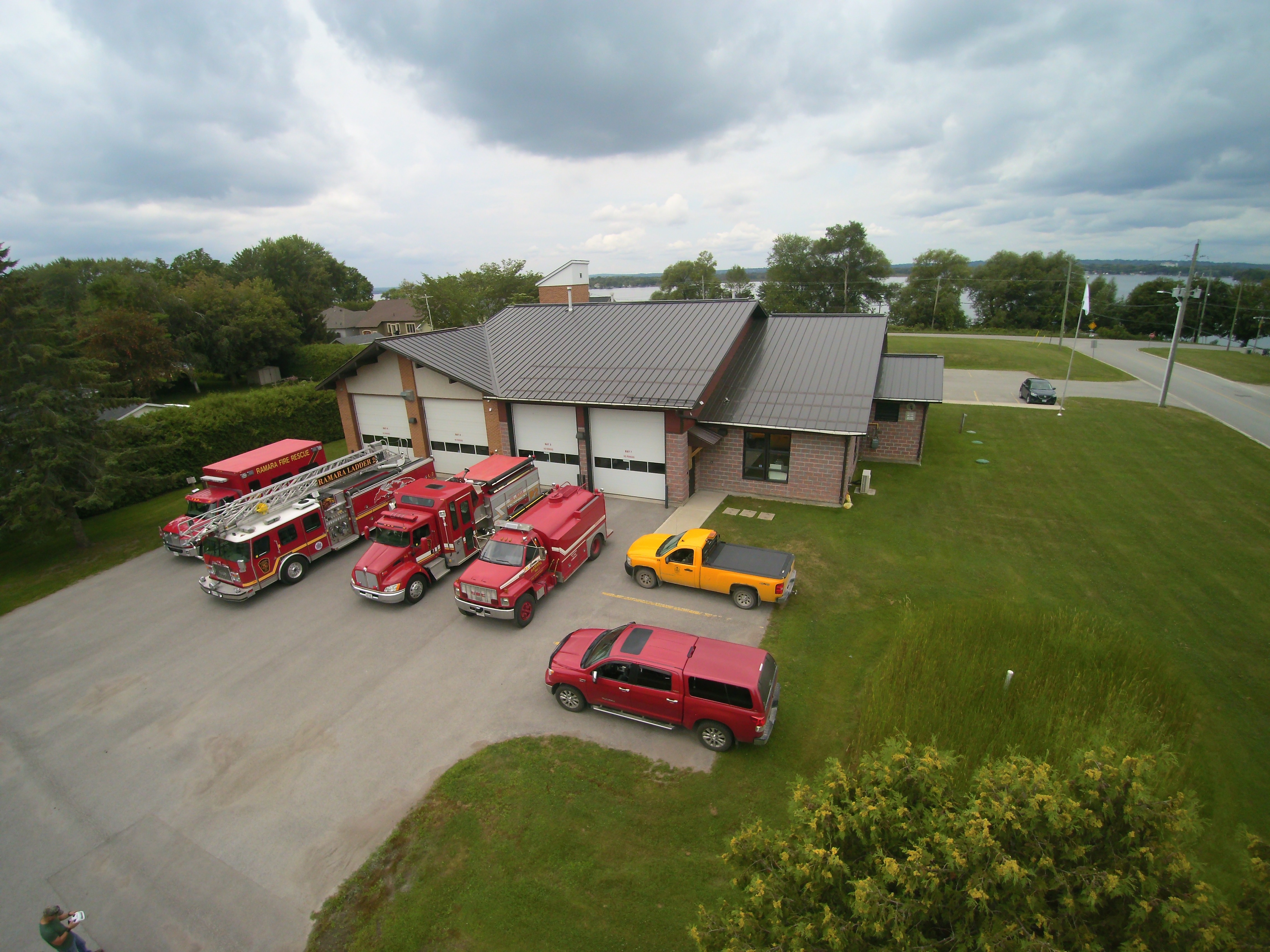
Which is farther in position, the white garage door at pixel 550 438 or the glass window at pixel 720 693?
the white garage door at pixel 550 438

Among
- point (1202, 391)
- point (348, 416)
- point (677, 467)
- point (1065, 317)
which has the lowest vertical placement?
point (677, 467)

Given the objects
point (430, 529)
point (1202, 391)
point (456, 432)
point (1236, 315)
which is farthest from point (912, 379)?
point (1236, 315)

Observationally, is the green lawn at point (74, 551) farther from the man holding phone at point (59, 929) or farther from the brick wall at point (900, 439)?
the brick wall at point (900, 439)

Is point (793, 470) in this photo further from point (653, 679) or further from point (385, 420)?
point (385, 420)

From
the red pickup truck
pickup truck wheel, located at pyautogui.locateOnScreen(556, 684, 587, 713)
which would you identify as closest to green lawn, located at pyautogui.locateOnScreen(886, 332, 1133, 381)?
the red pickup truck

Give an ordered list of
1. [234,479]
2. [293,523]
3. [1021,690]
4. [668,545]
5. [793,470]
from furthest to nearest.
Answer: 1. [793,470]
2. [234,479]
3. [293,523]
4. [668,545]
5. [1021,690]

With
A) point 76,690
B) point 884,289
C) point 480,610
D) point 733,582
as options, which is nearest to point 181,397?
point 76,690

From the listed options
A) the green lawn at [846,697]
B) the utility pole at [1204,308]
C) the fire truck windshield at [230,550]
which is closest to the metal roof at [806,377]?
the green lawn at [846,697]
